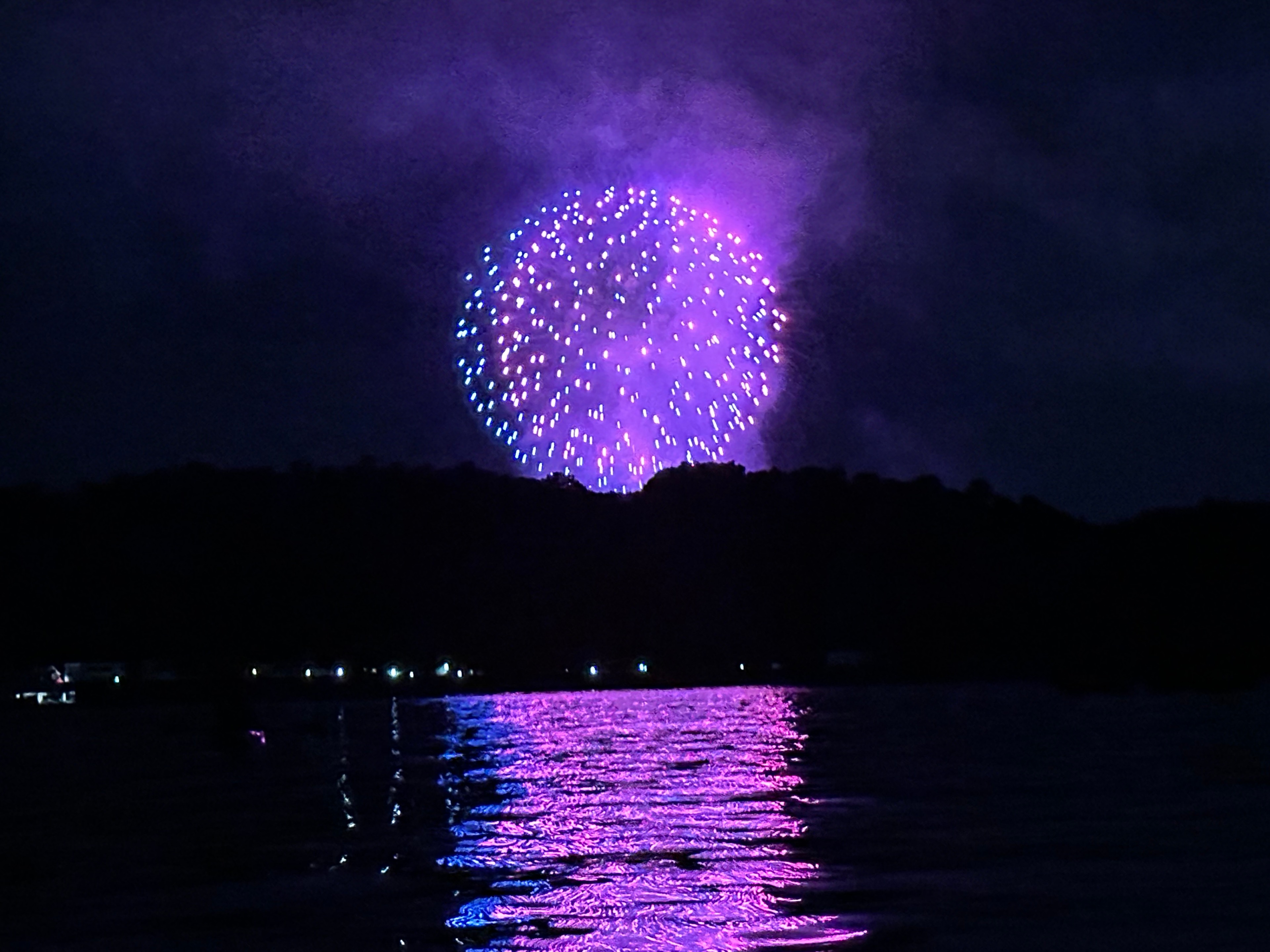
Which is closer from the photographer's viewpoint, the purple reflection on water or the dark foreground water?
the purple reflection on water

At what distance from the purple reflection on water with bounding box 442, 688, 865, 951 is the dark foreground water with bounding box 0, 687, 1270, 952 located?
0.07 meters

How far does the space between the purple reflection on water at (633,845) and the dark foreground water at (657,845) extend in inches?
2.7

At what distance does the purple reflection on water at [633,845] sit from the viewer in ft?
53.4

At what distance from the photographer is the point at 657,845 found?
22922 millimetres

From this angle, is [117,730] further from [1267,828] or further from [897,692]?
[1267,828]

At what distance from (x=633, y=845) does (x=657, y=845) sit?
35 centimetres

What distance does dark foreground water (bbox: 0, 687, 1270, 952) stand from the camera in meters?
16.6

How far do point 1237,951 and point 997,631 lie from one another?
431 feet

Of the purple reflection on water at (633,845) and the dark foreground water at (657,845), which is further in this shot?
the dark foreground water at (657,845)

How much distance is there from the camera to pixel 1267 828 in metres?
23.3

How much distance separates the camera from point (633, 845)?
2306 cm

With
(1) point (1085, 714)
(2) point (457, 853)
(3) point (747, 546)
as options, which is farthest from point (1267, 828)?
(3) point (747, 546)

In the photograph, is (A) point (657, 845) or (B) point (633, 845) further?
(B) point (633, 845)

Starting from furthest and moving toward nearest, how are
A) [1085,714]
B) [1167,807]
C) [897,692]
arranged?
[897,692] → [1085,714] → [1167,807]
